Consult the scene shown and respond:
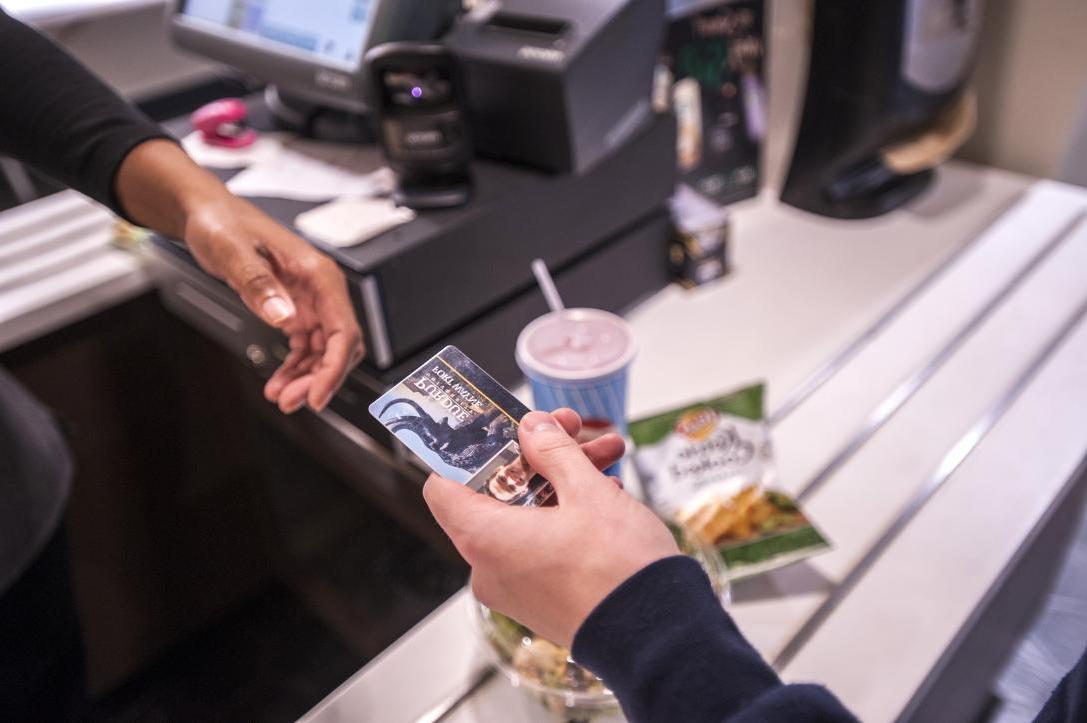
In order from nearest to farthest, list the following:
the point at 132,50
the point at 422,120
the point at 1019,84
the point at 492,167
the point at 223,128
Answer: the point at 422,120 → the point at 492,167 → the point at 223,128 → the point at 1019,84 → the point at 132,50

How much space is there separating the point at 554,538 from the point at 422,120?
0.61m

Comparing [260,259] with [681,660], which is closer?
[681,660]

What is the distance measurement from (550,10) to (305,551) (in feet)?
3.10

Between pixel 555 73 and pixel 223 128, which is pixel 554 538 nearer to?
pixel 555 73

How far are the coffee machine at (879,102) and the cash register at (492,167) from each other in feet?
1.01

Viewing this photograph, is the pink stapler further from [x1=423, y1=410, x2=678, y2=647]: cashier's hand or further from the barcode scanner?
[x1=423, y1=410, x2=678, y2=647]: cashier's hand

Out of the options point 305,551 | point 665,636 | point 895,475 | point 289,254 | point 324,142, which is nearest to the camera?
point 665,636

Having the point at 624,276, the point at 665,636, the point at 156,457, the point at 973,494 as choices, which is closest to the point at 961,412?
the point at 973,494

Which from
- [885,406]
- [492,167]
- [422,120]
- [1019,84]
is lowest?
[885,406]

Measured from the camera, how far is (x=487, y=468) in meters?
0.57

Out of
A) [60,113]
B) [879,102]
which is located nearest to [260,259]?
[60,113]

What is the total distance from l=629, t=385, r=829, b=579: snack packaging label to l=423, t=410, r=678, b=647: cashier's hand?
1.09ft

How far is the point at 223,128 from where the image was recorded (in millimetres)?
1239

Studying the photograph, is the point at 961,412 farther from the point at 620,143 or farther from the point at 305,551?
the point at 305,551
